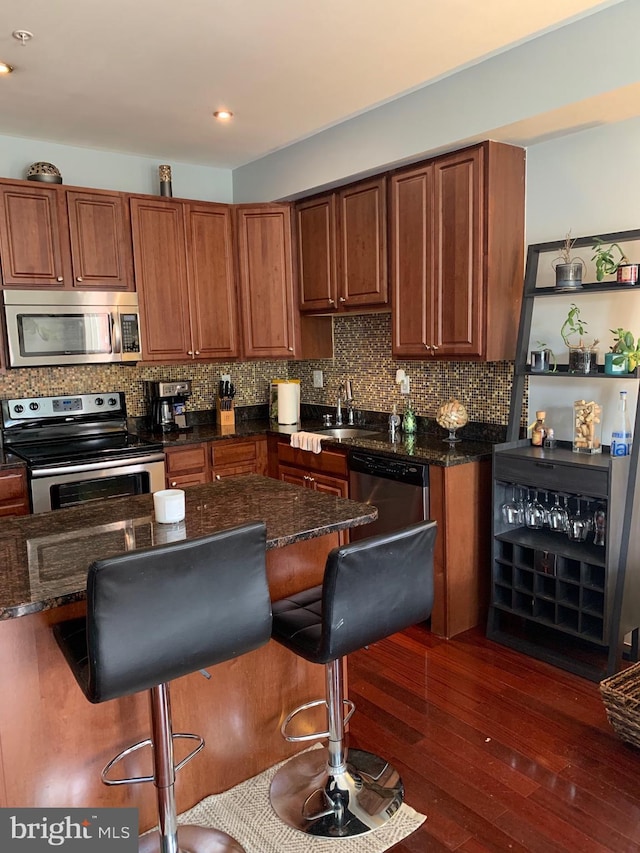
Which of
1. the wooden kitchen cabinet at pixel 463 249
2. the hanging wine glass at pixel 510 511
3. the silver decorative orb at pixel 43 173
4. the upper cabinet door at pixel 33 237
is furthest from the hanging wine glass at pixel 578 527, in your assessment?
the silver decorative orb at pixel 43 173

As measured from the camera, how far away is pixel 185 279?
13.5 ft

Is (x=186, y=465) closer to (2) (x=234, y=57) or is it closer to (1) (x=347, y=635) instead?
(2) (x=234, y=57)

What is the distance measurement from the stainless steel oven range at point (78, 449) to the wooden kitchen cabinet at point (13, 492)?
0.11 ft

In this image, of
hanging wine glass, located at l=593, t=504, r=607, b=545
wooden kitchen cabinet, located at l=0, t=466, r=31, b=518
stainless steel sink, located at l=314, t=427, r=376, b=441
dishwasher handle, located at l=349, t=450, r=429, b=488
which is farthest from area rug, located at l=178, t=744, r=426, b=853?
stainless steel sink, located at l=314, t=427, r=376, b=441

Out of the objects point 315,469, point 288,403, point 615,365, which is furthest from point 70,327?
point 615,365

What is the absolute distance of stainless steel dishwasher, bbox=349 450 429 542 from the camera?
10.5 feet

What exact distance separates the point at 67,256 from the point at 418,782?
321 cm

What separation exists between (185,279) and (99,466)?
4.42ft

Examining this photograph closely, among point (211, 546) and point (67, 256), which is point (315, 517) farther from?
point (67, 256)

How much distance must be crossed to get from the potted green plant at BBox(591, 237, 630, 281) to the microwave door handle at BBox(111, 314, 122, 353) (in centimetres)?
265

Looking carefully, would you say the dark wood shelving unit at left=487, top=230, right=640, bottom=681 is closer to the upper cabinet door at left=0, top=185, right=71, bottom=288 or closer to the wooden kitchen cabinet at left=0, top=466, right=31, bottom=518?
the wooden kitchen cabinet at left=0, top=466, right=31, bottom=518

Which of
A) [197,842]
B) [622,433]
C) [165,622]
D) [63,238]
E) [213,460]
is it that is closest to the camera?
[165,622]

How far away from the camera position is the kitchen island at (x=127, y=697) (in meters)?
1.68

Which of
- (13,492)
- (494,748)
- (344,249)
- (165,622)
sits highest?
(344,249)
